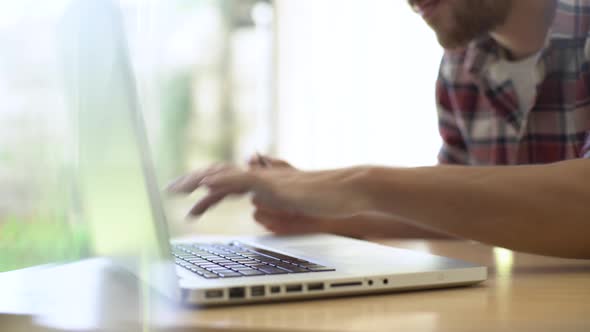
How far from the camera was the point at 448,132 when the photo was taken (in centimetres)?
152

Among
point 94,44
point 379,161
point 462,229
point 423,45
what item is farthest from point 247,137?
point 94,44

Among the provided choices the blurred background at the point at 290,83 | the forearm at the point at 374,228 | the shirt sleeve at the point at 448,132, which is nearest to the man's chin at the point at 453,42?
the shirt sleeve at the point at 448,132

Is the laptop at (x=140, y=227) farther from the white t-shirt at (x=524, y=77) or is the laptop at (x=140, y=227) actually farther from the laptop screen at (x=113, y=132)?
the white t-shirt at (x=524, y=77)

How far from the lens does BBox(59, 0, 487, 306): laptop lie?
510mm

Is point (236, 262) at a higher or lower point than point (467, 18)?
lower

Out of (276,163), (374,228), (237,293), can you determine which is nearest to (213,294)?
(237,293)

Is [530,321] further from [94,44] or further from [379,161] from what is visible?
[379,161]

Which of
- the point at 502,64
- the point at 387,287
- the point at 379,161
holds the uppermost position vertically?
the point at 502,64

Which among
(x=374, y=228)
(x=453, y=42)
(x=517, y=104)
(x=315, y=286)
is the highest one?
(x=453, y=42)

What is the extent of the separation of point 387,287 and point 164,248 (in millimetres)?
207

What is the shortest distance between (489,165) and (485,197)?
46 cm

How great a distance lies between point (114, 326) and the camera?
52cm

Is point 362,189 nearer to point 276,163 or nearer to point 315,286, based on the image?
point 315,286

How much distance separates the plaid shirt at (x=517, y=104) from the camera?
1.22 meters
